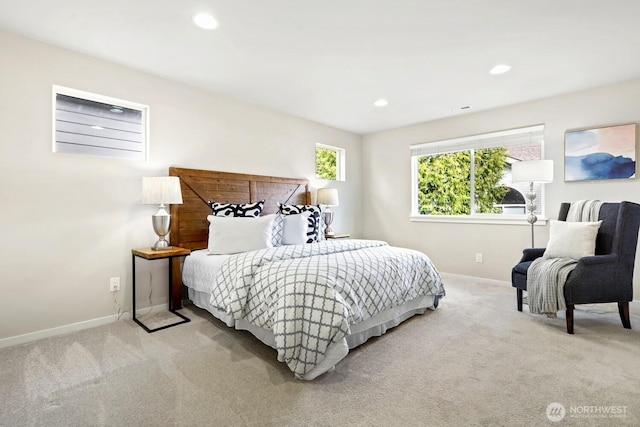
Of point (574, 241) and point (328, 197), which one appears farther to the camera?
point (328, 197)

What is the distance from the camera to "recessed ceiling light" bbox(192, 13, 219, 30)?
7.16 feet

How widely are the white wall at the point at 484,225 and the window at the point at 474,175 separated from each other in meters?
0.13

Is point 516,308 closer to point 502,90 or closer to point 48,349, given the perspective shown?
point 502,90

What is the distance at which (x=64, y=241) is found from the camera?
103 inches

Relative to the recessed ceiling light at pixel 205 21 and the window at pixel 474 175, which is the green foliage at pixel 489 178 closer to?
the window at pixel 474 175

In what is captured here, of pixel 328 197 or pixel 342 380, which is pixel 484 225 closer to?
pixel 328 197

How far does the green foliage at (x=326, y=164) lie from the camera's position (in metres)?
5.07

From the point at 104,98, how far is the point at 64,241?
4.36 ft

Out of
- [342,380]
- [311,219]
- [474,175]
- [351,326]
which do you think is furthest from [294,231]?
[474,175]

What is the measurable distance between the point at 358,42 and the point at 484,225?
9.96 feet

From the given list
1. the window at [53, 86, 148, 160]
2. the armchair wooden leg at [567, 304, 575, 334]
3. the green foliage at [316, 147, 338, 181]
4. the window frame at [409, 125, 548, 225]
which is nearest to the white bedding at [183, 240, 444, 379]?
the armchair wooden leg at [567, 304, 575, 334]

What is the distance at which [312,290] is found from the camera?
1956 mm

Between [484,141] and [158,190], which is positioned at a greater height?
[484,141]

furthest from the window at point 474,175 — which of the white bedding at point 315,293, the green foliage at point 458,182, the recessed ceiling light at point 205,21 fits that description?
the recessed ceiling light at point 205,21
